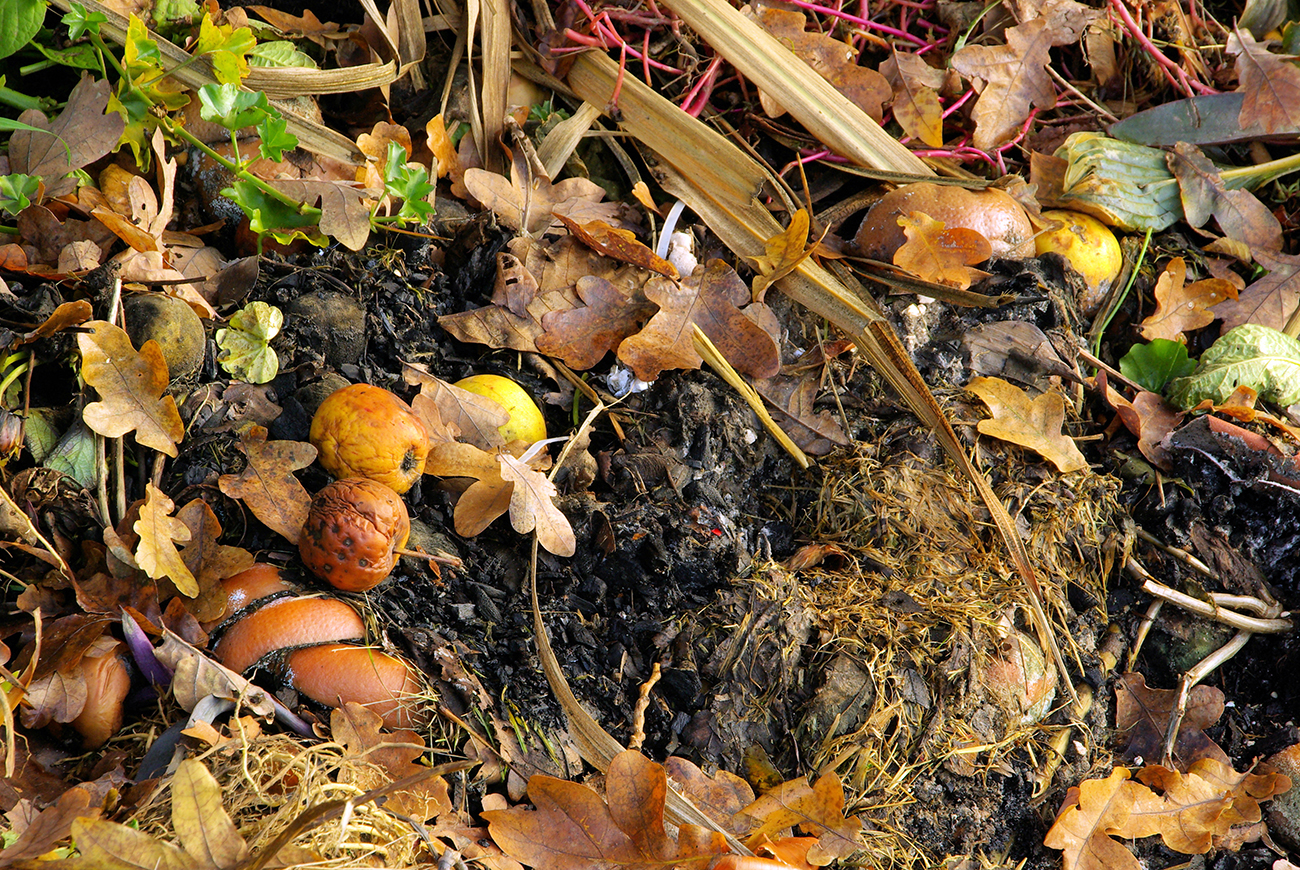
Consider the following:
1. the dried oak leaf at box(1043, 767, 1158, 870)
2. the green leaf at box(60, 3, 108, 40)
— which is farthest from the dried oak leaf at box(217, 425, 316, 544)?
the dried oak leaf at box(1043, 767, 1158, 870)

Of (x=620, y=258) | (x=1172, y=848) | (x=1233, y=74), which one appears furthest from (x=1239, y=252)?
(x=620, y=258)

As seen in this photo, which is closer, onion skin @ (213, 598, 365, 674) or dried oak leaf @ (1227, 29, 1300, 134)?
onion skin @ (213, 598, 365, 674)

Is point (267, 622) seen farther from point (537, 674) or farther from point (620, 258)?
point (620, 258)

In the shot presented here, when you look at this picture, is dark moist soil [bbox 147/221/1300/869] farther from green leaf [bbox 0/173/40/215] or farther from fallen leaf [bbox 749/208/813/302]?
green leaf [bbox 0/173/40/215]

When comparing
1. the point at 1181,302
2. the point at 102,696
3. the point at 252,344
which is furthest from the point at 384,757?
the point at 1181,302

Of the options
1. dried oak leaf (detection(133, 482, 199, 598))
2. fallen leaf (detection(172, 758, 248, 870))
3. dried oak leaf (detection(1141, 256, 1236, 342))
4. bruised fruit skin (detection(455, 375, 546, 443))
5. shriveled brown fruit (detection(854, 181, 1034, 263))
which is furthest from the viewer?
dried oak leaf (detection(1141, 256, 1236, 342))

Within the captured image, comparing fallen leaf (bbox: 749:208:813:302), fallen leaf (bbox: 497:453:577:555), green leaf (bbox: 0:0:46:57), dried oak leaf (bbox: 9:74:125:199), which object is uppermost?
green leaf (bbox: 0:0:46:57)

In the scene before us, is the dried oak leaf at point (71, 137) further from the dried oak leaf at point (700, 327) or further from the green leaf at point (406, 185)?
the dried oak leaf at point (700, 327)
